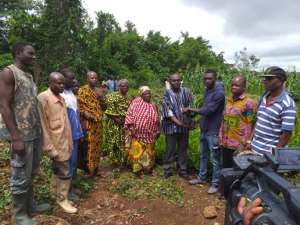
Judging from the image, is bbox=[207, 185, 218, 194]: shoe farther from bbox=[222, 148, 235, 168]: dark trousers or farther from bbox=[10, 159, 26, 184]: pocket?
bbox=[10, 159, 26, 184]: pocket

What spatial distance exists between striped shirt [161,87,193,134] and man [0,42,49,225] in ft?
7.24

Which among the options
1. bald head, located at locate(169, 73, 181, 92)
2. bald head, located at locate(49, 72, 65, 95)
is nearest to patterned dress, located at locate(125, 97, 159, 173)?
bald head, located at locate(169, 73, 181, 92)

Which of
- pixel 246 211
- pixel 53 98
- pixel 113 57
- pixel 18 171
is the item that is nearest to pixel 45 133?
pixel 53 98

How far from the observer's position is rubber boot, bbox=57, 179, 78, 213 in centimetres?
430

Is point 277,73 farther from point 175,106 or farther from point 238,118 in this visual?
point 175,106

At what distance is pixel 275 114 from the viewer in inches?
140

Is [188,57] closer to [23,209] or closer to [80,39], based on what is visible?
[80,39]

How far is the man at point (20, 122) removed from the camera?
11.0 feet

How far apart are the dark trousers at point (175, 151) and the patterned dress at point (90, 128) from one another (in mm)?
1035

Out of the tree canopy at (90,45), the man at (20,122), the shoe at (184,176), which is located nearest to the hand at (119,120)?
the shoe at (184,176)

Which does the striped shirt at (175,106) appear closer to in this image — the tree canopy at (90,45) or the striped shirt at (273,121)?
the striped shirt at (273,121)

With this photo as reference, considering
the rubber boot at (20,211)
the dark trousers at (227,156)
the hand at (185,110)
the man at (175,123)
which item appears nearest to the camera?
the rubber boot at (20,211)

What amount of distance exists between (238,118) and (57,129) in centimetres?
216

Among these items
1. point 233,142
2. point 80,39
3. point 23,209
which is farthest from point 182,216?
point 80,39
